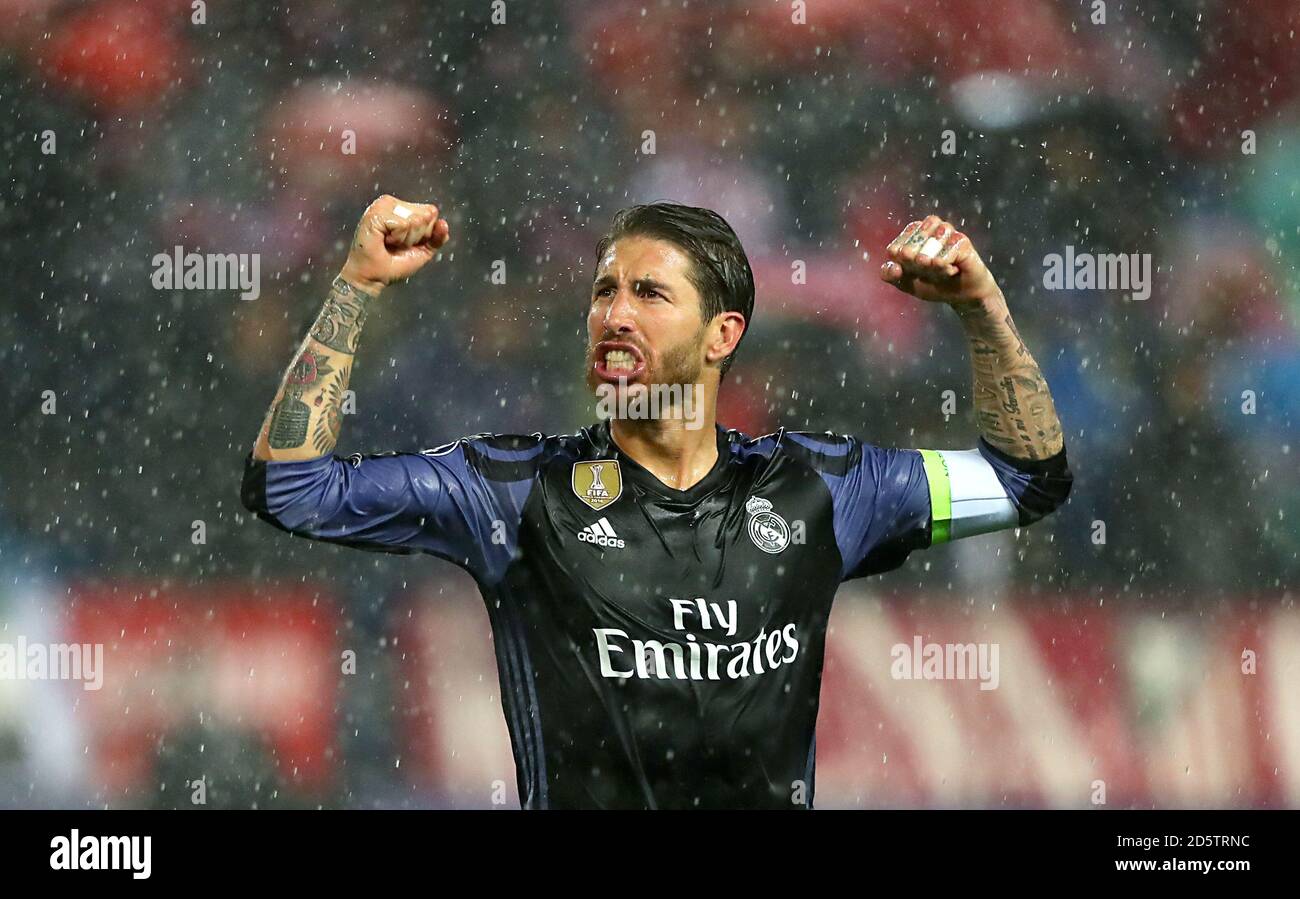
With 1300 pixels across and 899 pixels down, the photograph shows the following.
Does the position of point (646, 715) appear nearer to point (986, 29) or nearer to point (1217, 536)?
point (1217, 536)

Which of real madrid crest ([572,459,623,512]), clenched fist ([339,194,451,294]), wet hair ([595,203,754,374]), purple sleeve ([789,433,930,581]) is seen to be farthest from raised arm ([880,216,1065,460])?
clenched fist ([339,194,451,294])

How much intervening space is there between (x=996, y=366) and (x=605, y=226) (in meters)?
4.48

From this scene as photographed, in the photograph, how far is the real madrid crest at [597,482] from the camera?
4285 mm

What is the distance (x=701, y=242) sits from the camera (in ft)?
14.2

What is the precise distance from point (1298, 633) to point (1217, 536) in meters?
0.69

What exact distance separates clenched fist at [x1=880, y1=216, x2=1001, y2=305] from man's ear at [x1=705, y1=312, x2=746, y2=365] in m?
0.52

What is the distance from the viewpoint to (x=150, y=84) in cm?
884

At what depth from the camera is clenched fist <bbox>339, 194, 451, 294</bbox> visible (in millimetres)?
3852

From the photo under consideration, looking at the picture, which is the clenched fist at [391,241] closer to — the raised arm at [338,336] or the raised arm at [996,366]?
the raised arm at [338,336]

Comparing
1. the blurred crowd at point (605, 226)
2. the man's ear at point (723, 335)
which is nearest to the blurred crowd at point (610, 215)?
the blurred crowd at point (605, 226)

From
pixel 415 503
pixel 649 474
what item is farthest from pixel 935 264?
pixel 415 503

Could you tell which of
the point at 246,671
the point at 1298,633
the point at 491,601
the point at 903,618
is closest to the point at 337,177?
the point at 246,671

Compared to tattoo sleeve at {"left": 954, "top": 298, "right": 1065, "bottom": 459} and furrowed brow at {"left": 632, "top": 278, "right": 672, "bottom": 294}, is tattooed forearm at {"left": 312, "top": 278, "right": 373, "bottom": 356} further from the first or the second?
tattoo sleeve at {"left": 954, "top": 298, "right": 1065, "bottom": 459}

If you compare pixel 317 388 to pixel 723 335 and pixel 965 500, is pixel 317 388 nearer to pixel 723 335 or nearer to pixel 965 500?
pixel 723 335
